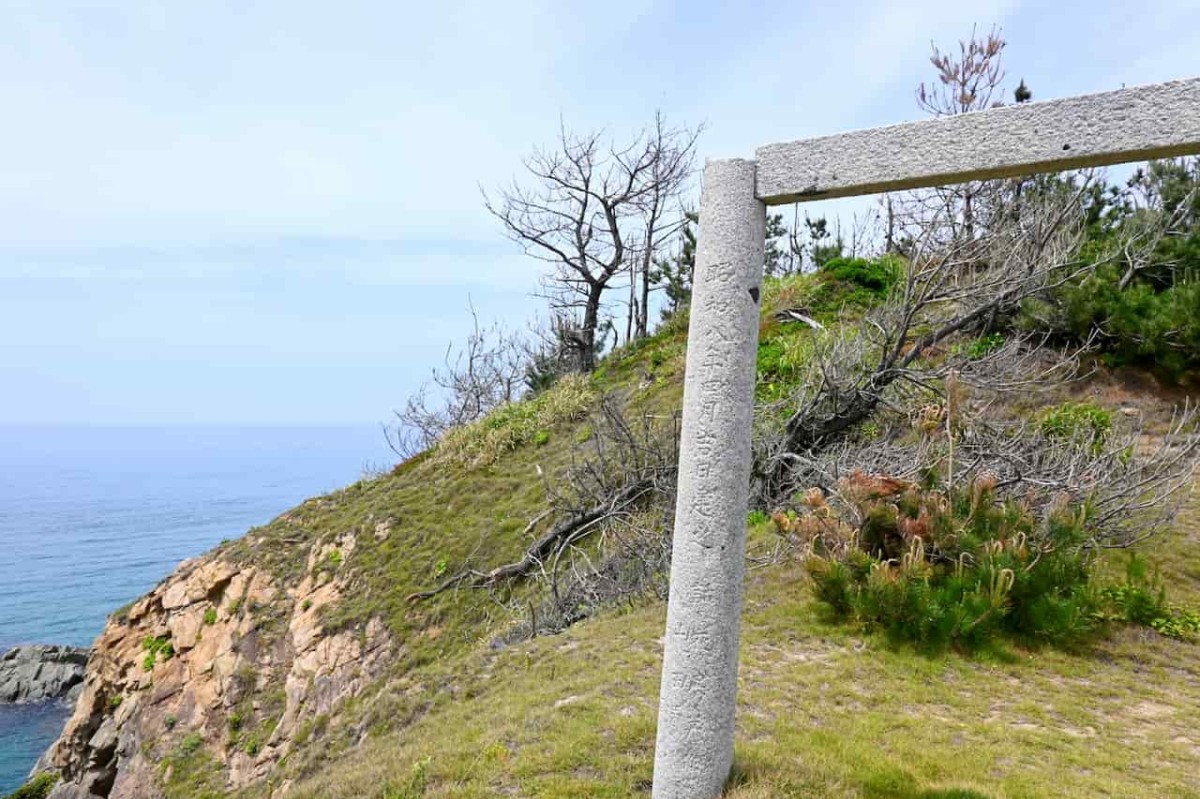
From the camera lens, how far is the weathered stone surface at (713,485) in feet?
9.87

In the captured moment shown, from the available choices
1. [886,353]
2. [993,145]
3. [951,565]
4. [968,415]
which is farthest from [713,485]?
[886,353]

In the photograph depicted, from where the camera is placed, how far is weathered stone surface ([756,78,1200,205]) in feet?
7.94

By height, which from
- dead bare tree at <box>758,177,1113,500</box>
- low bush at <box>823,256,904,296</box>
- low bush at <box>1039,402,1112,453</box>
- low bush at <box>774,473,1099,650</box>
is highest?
low bush at <box>823,256,904,296</box>

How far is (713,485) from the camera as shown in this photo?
3012 mm

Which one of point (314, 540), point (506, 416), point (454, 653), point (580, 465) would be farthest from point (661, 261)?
point (454, 653)

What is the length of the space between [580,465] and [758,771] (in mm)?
9257

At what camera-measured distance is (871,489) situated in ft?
20.6

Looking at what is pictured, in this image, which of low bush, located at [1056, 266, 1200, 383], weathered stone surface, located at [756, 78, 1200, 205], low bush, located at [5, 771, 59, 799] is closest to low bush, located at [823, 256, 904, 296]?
low bush, located at [1056, 266, 1200, 383]

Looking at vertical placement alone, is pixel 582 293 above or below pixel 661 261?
below

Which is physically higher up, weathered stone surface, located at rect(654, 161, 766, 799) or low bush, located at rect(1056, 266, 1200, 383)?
low bush, located at rect(1056, 266, 1200, 383)

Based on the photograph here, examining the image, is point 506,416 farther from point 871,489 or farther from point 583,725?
point 583,725

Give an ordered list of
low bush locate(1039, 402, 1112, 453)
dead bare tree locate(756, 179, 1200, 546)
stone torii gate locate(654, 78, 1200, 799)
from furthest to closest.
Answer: low bush locate(1039, 402, 1112, 453) → dead bare tree locate(756, 179, 1200, 546) → stone torii gate locate(654, 78, 1200, 799)

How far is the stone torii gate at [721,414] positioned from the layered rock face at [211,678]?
802 centimetres

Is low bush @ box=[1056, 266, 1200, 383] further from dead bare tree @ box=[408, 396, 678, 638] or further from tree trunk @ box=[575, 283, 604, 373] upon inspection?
tree trunk @ box=[575, 283, 604, 373]
